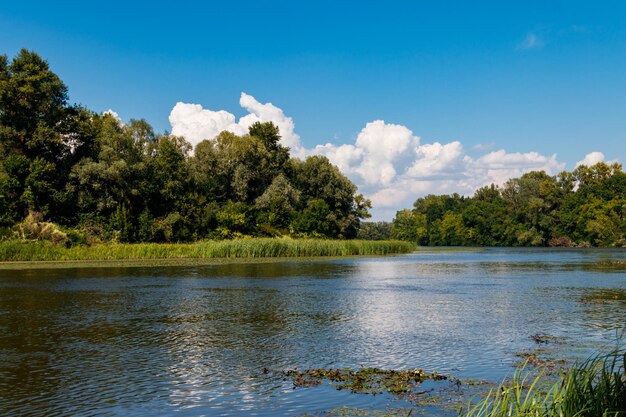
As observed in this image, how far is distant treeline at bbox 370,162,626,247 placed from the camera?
12556cm

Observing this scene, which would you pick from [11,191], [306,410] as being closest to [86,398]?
[306,410]

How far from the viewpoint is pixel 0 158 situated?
64.4 m

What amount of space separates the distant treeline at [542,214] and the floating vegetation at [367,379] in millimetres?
122276

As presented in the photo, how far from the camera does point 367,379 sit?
11.0m

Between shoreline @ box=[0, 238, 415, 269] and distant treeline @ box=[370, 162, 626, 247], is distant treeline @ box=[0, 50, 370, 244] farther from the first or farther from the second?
distant treeline @ box=[370, 162, 626, 247]

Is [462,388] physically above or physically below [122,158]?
below

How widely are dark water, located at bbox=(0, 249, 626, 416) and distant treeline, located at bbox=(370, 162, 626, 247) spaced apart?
348 feet

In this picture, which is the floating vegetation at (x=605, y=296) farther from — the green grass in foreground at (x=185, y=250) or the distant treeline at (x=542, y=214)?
the distant treeline at (x=542, y=214)

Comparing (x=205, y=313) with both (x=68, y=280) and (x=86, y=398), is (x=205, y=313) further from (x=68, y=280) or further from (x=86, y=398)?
(x=68, y=280)

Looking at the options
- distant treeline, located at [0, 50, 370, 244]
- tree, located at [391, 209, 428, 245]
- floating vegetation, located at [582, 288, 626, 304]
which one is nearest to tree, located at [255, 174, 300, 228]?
distant treeline, located at [0, 50, 370, 244]

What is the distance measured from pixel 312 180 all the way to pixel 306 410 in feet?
293

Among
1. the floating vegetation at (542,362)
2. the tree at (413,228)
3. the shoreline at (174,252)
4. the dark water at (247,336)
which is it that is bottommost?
the floating vegetation at (542,362)

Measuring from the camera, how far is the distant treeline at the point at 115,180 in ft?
203

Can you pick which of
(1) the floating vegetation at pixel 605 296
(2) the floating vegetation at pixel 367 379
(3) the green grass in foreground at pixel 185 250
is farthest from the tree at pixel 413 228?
(2) the floating vegetation at pixel 367 379
